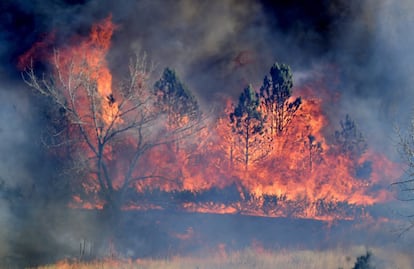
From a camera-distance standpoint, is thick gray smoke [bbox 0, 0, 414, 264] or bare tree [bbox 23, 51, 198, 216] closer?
bare tree [bbox 23, 51, 198, 216]

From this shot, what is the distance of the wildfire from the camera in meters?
37.3

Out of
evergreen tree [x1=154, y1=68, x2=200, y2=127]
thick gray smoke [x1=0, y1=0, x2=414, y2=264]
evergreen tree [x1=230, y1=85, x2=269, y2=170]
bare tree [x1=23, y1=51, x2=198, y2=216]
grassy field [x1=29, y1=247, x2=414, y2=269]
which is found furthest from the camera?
thick gray smoke [x1=0, y1=0, x2=414, y2=264]

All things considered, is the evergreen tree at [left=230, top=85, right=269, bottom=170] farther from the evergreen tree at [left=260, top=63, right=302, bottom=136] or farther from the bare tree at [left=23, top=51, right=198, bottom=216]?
the bare tree at [left=23, top=51, right=198, bottom=216]

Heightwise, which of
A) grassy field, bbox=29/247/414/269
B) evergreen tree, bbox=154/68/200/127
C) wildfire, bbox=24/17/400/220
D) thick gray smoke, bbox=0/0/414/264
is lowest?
grassy field, bbox=29/247/414/269

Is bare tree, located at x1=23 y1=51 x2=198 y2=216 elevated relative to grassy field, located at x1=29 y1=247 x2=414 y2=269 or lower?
elevated

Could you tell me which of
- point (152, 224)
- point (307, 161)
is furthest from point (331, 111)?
point (152, 224)

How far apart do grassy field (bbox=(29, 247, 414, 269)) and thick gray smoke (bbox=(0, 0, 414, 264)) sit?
12.7 meters

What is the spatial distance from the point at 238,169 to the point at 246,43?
1172 cm

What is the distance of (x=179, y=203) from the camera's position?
36844 millimetres

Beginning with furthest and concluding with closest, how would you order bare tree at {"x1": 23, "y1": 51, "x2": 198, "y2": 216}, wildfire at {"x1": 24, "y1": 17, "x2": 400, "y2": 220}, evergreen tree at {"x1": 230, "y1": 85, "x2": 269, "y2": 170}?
evergreen tree at {"x1": 230, "y1": 85, "x2": 269, "y2": 170}, wildfire at {"x1": 24, "y1": 17, "x2": 400, "y2": 220}, bare tree at {"x1": 23, "y1": 51, "x2": 198, "y2": 216}

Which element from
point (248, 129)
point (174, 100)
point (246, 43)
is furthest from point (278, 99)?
point (174, 100)

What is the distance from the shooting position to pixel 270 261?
31438 millimetres

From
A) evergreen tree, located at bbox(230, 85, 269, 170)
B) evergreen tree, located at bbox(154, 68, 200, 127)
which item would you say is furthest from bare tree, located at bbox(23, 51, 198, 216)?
evergreen tree, located at bbox(230, 85, 269, 170)

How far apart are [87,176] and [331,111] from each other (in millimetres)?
19860
